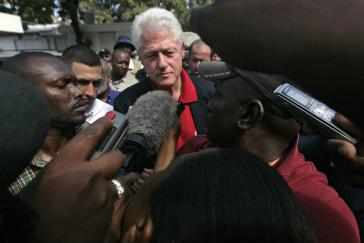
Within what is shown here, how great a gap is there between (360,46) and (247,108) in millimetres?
925

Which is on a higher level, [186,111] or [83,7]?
[186,111]

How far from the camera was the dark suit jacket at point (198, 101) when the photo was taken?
8.01ft

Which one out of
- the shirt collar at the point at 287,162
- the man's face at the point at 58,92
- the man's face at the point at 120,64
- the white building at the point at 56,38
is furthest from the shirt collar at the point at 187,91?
the white building at the point at 56,38

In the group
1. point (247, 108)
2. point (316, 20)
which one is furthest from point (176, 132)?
point (316, 20)

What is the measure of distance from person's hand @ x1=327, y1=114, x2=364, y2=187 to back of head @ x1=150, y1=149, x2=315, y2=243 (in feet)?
1.27

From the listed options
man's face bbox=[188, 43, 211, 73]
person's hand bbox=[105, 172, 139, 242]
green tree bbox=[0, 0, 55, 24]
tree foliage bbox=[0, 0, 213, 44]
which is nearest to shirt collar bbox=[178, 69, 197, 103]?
person's hand bbox=[105, 172, 139, 242]

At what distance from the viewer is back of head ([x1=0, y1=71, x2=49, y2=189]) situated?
1.95 ft

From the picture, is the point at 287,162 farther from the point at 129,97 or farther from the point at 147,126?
the point at 129,97

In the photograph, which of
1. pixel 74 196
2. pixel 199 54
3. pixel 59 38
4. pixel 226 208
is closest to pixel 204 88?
pixel 226 208

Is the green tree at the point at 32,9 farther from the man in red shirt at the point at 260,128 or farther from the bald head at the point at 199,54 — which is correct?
the man in red shirt at the point at 260,128

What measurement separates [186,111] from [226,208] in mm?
1605

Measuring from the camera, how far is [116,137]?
4.08 ft

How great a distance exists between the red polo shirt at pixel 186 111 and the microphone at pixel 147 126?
474 millimetres

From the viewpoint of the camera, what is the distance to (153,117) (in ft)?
5.32
